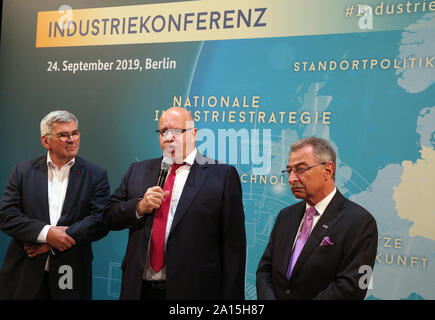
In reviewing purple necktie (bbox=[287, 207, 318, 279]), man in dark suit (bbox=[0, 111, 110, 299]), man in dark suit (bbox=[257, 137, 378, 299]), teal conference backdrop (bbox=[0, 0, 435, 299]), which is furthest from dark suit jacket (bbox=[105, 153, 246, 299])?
teal conference backdrop (bbox=[0, 0, 435, 299])

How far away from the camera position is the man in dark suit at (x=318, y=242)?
7.50 feet

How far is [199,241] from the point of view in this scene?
262 centimetres

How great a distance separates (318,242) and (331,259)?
11 cm

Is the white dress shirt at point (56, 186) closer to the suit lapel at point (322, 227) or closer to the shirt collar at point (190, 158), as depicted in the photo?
the shirt collar at point (190, 158)

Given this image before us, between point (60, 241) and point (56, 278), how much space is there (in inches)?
10.4

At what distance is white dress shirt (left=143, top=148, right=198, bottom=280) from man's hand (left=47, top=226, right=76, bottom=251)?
2.11 feet

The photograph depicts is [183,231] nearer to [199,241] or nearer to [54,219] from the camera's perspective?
[199,241]

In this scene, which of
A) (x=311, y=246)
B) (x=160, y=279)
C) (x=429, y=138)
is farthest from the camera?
(x=429, y=138)

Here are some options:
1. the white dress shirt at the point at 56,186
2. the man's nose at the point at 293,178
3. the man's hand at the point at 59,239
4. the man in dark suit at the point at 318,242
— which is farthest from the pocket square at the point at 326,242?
the white dress shirt at the point at 56,186

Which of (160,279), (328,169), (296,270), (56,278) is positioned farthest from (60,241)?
(328,169)

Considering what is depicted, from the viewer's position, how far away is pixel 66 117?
3168 millimetres

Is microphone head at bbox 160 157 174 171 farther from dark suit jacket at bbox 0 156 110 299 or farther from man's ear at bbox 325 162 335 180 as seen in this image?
man's ear at bbox 325 162 335 180

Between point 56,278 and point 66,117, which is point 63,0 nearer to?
point 66,117

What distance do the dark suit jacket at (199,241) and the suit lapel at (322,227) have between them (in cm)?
41
